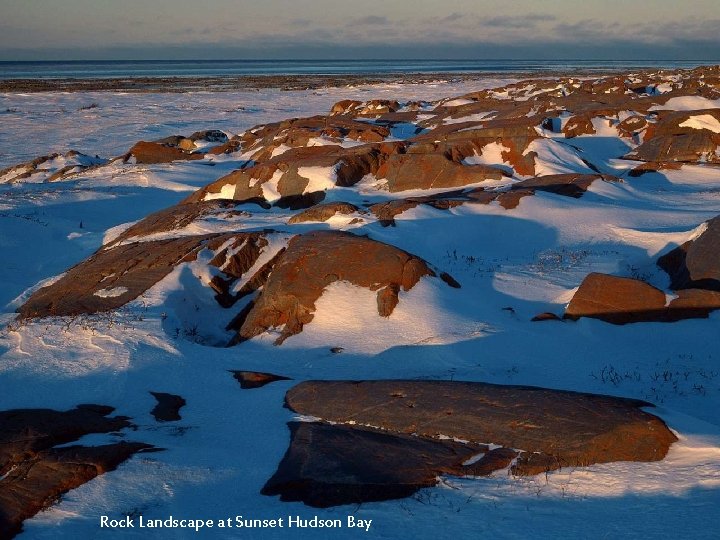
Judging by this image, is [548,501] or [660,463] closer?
[548,501]

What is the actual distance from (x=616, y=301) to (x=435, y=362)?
2.88 metres

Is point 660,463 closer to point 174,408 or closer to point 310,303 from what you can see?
point 174,408

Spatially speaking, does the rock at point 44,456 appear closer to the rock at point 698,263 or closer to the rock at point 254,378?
the rock at point 254,378

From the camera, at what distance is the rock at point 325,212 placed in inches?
547

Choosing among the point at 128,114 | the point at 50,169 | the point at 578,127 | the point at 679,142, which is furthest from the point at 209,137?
the point at 679,142

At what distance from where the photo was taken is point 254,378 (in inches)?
284

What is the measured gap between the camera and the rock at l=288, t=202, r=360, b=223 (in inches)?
547

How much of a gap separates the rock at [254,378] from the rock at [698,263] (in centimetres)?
630

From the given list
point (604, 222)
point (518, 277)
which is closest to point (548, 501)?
point (518, 277)

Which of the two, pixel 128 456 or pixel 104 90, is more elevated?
pixel 104 90

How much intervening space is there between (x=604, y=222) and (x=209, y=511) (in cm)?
1110

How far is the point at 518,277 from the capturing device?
34.8 feet

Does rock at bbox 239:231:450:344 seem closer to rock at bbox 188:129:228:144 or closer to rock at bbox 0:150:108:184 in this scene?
rock at bbox 0:150:108:184

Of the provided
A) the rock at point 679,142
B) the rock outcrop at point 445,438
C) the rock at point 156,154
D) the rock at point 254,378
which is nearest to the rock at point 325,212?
the rock at point 254,378
